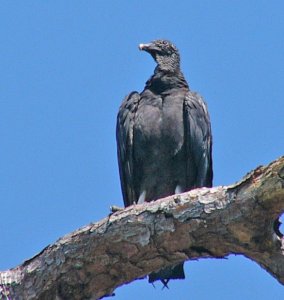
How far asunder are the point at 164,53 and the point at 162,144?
114 cm

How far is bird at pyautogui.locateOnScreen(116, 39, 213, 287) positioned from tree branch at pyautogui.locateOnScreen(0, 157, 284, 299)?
2.31 meters

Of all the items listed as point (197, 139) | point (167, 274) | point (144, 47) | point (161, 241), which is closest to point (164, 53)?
point (144, 47)

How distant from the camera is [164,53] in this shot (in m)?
7.36

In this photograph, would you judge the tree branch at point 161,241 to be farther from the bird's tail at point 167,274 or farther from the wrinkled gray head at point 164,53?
the wrinkled gray head at point 164,53

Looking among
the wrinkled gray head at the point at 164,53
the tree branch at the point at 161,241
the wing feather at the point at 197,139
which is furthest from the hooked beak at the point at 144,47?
the tree branch at the point at 161,241

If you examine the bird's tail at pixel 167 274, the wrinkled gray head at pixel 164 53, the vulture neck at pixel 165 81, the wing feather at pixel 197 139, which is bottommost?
the bird's tail at pixel 167 274

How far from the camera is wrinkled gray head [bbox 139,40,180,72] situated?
23.6 ft

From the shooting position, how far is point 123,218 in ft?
13.9

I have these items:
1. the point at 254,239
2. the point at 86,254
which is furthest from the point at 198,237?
the point at 86,254

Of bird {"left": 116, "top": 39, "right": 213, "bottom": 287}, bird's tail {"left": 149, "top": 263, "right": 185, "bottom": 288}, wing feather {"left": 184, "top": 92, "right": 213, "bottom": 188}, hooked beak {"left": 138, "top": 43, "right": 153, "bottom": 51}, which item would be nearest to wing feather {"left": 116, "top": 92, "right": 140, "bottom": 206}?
bird {"left": 116, "top": 39, "right": 213, "bottom": 287}

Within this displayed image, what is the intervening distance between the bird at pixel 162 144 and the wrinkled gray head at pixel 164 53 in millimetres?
447

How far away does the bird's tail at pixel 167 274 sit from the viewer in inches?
219

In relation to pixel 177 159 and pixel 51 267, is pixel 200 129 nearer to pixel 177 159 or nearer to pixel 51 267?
pixel 177 159

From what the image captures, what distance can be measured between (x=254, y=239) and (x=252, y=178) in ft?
0.96
